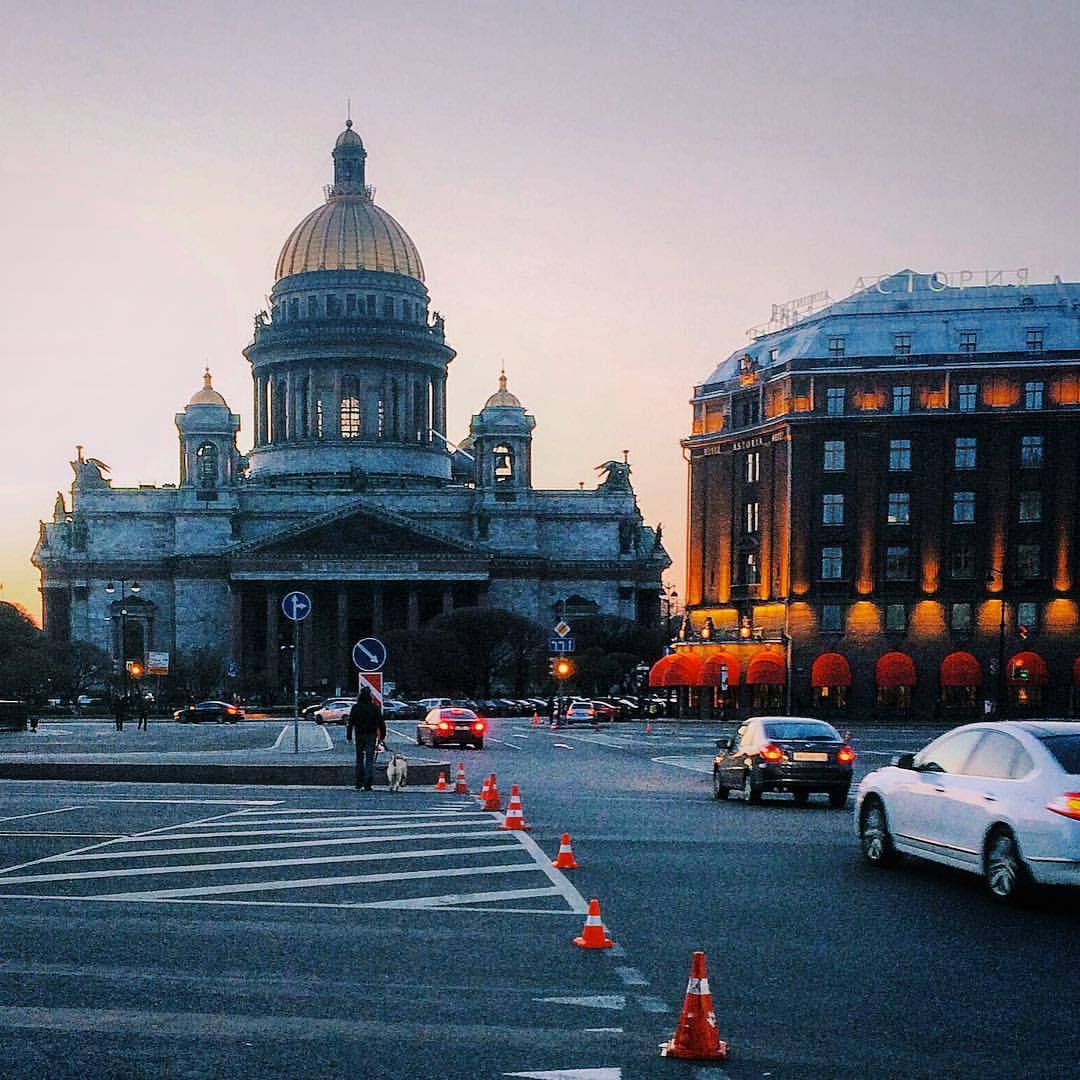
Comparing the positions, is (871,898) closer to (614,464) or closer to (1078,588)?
(1078,588)

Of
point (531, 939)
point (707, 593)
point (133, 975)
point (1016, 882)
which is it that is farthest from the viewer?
point (707, 593)

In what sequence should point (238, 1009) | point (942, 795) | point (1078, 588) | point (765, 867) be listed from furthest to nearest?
point (1078, 588), point (765, 867), point (942, 795), point (238, 1009)

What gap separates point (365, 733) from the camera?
87.7 ft

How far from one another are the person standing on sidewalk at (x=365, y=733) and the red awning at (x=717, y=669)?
5542cm

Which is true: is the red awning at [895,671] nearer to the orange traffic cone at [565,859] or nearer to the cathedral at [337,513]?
the cathedral at [337,513]

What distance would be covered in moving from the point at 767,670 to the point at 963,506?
13.1 meters

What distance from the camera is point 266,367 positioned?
145m

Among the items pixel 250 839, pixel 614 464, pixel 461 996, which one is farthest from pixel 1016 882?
pixel 614 464

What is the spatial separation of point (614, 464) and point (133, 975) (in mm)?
132517

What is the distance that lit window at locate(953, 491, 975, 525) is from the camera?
81.1 m

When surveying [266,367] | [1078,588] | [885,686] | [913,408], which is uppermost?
[266,367]

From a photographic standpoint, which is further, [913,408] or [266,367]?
[266,367]

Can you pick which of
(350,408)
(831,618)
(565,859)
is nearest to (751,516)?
(831,618)

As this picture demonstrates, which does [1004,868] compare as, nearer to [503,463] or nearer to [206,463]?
[503,463]
